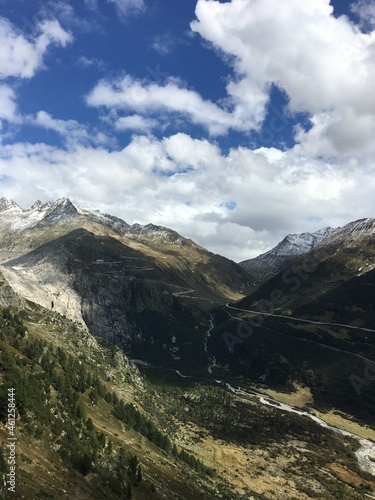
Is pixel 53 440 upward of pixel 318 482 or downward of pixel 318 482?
upward

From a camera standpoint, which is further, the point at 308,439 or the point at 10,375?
the point at 308,439

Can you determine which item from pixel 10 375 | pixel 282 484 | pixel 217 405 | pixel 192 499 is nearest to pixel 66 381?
pixel 10 375

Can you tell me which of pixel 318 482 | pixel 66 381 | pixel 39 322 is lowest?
pixel 318 482

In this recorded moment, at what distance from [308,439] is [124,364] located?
82888 millimetres

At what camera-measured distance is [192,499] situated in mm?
78750

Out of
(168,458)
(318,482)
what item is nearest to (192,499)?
(168,458)

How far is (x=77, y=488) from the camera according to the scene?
57625 mm

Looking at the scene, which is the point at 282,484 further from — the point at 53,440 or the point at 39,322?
the point at 39,322

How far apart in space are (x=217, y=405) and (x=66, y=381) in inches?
4179

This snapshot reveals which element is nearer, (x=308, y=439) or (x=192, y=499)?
(x=192, y=499)

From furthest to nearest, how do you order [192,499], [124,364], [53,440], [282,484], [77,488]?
[124,364]
[282,484]
[192,499]
[53,440]
[77,488]

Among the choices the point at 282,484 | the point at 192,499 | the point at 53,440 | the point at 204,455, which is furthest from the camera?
the point at 204,455

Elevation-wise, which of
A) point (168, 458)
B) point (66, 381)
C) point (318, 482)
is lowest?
point (318, 482)

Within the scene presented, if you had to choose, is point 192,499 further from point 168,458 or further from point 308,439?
point 308,439
